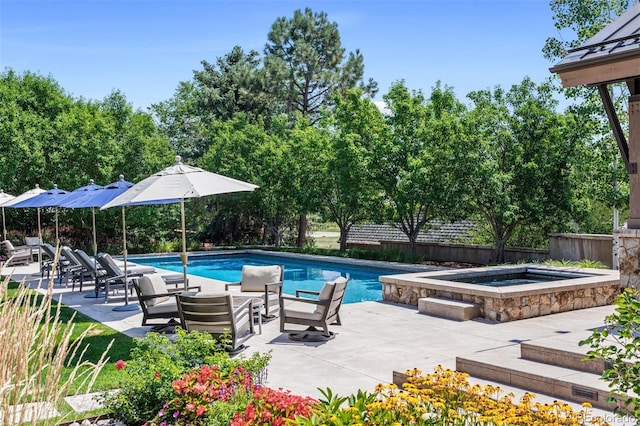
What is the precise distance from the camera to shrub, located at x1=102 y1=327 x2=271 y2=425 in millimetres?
5031

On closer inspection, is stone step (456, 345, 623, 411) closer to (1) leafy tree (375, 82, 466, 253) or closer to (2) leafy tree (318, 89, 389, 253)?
(1) leafy tree (375, 82, 466, 253)

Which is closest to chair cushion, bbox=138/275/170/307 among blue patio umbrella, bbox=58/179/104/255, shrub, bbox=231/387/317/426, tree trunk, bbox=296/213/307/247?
blue patio umbrella, bbox=58/179/104/255

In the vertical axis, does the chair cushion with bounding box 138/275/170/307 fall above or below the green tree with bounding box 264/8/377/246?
below

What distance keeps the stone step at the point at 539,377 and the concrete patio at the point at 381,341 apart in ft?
0.40

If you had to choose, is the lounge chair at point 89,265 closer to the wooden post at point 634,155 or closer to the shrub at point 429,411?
the wooden post at point 634,155

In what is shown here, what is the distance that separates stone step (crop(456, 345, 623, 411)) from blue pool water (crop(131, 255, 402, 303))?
27.6 feet

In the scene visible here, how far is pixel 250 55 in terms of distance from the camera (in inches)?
1524

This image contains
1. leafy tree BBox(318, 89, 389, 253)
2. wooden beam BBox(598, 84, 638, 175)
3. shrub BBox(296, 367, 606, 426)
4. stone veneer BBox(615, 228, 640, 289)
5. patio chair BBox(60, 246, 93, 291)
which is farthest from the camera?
leafy tree BBox(318, 89, 389, 253)

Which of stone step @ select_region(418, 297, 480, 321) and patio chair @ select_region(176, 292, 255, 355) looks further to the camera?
stone step @ select_region(418, 297, 480, 321)

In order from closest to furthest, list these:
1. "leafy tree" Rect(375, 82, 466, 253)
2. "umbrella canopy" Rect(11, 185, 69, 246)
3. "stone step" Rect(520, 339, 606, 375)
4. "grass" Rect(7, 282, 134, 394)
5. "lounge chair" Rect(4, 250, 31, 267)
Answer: "stone step" Rect(520, 339, 606, 375)
"grass" Rect(7, 282, 134, 394)
"umbrella canopy" Rect(11, 185, 69, 246)
"leafy tree" Rect(375, 82, 466, 253)
"lounge chair" Rect(4, 250, 31, 267)

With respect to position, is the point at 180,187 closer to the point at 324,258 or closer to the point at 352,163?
the point at 352,163

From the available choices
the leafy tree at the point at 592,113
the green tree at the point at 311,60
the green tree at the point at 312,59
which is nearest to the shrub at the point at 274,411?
the leafy tree at the point at 592,113

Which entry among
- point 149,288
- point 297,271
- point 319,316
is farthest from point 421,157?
point 149,288

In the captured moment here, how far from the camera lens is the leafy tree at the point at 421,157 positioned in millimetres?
17906
